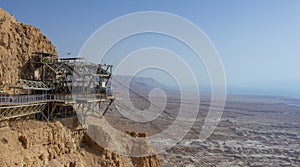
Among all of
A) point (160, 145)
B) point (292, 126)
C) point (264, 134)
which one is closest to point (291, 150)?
point (264, 134)

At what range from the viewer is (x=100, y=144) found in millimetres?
21688

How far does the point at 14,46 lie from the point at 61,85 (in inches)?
157

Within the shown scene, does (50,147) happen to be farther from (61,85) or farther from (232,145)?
(232,145)

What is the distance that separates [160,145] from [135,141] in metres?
52.4

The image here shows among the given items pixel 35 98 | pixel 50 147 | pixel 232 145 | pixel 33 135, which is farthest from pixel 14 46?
pixel 232 145

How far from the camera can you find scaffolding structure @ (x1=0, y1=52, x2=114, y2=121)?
19639 mm

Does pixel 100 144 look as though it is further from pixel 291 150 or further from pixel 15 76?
pixel 291 150

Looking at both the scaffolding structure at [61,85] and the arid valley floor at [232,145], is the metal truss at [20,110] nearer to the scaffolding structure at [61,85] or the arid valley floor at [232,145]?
the scaffolding structure at [61,85]

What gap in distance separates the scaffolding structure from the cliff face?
0.68 meters

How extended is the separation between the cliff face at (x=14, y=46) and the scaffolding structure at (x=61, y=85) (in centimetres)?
68

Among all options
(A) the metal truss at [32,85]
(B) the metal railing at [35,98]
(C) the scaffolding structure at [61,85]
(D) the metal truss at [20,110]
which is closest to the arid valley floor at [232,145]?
(C) the scaffolding structure at [61,85]

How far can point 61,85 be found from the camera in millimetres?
21516

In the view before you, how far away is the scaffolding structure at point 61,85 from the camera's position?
19639mm

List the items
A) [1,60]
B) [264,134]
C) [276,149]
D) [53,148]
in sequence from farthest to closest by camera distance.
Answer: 1. [264,134]
2. [276,149]
3. [1,60]
4. [53,148]
